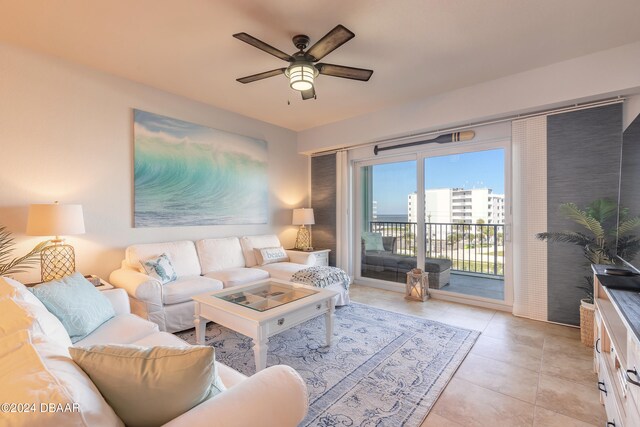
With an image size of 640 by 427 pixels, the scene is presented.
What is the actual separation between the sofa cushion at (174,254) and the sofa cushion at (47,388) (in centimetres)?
234

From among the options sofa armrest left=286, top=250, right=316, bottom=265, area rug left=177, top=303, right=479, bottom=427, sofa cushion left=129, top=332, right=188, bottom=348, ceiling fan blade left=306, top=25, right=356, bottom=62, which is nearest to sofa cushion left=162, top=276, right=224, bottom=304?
area rug left=177, top=303, right=479, bottom=427

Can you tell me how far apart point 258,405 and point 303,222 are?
150 inches

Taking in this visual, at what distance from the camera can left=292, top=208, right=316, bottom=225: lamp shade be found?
4.72 meters

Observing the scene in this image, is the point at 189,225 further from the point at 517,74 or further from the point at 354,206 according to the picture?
the point at 517,74

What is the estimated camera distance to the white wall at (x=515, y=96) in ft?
8.33

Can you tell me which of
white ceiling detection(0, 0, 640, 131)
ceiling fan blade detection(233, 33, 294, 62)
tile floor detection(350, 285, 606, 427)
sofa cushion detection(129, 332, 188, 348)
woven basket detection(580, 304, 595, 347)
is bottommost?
tile floor detection(350, 285, 606, 427)

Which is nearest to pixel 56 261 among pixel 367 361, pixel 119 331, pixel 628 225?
pixel 119 331

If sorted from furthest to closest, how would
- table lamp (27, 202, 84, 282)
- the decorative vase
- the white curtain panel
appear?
the white curtain panel
the decorative vase
table lamp (27, 202, 84, 282)

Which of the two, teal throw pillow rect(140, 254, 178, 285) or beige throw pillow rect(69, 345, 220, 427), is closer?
beige throw pillow rect(69, 345, 220, 427)

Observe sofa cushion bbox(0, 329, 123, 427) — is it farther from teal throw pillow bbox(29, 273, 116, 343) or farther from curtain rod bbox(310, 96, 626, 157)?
curtain rod bbox(310, 96, 626, 157)

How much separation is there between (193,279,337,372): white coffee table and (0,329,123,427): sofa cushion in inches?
45.8

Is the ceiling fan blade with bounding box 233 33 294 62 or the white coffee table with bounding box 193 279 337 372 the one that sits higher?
the ceiling fan blade with bounding box 233 33 294 62

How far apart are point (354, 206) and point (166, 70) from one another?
10.4 ft

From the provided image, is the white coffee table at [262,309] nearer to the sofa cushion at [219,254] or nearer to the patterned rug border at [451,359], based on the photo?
the patterned rug border at [451,359]
